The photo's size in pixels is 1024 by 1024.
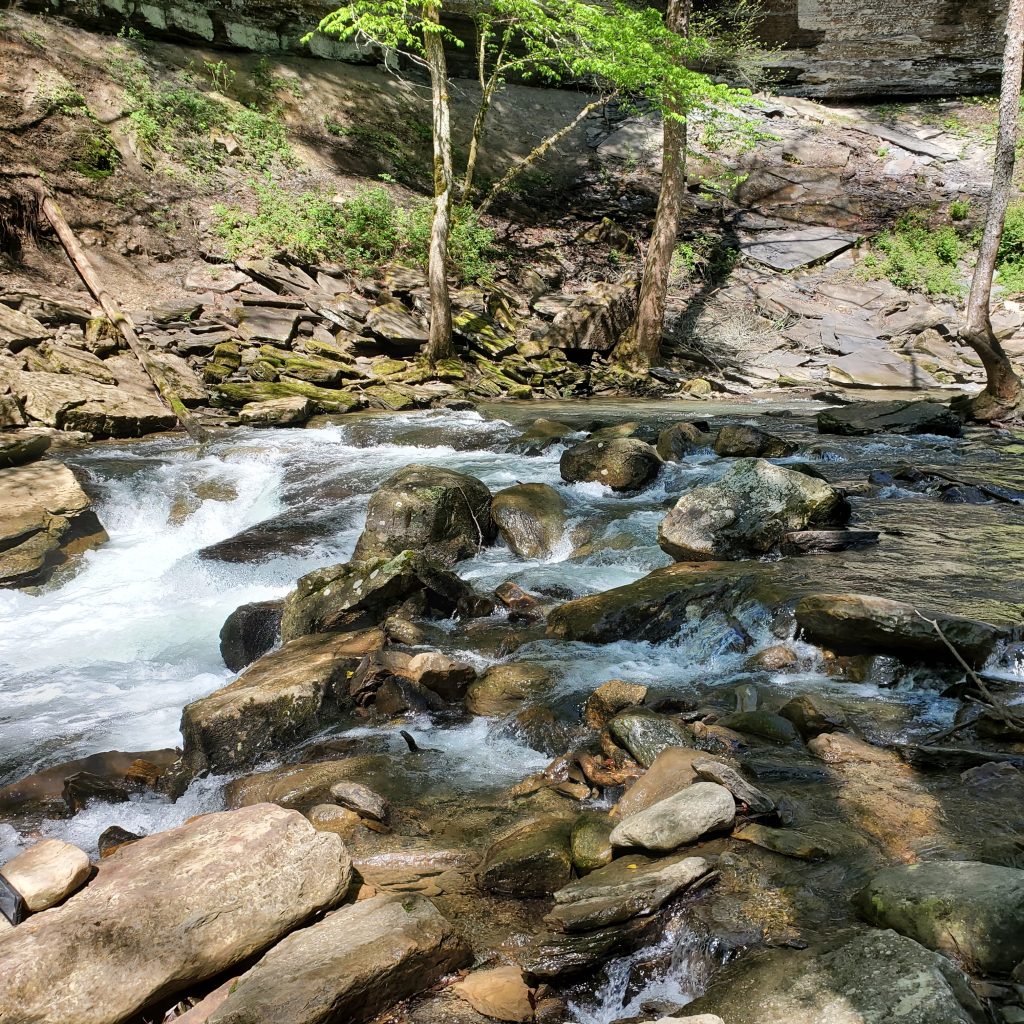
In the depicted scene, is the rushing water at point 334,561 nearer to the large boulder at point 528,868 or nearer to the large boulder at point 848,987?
the large boulder at point 848,987

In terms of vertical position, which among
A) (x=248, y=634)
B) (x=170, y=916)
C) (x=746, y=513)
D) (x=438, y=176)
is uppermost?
(x=438, y=176)

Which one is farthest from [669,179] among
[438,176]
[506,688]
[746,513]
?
[506,688]

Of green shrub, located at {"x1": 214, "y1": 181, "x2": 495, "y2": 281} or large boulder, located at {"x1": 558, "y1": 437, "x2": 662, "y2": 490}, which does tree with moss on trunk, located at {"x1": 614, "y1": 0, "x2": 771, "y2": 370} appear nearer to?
green shrub, located at {"x1": 214, "y1": 181, "x2": 495, "y2": 281}

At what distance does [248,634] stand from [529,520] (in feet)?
9.27

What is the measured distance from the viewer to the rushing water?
435 centimetres

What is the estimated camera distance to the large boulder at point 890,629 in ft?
14.4

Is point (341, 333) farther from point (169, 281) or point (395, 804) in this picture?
point (395, 804)

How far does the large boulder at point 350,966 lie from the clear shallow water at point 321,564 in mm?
1266

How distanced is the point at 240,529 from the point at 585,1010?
6.55m

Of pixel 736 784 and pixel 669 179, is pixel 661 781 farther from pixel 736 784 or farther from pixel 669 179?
pixel 669 179

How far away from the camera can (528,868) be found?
3012 millimetres

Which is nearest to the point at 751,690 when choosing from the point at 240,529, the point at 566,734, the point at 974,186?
the point at 566,734

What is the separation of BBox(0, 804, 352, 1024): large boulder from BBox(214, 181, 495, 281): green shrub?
13603mm

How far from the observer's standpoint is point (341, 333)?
1360 centimetres
